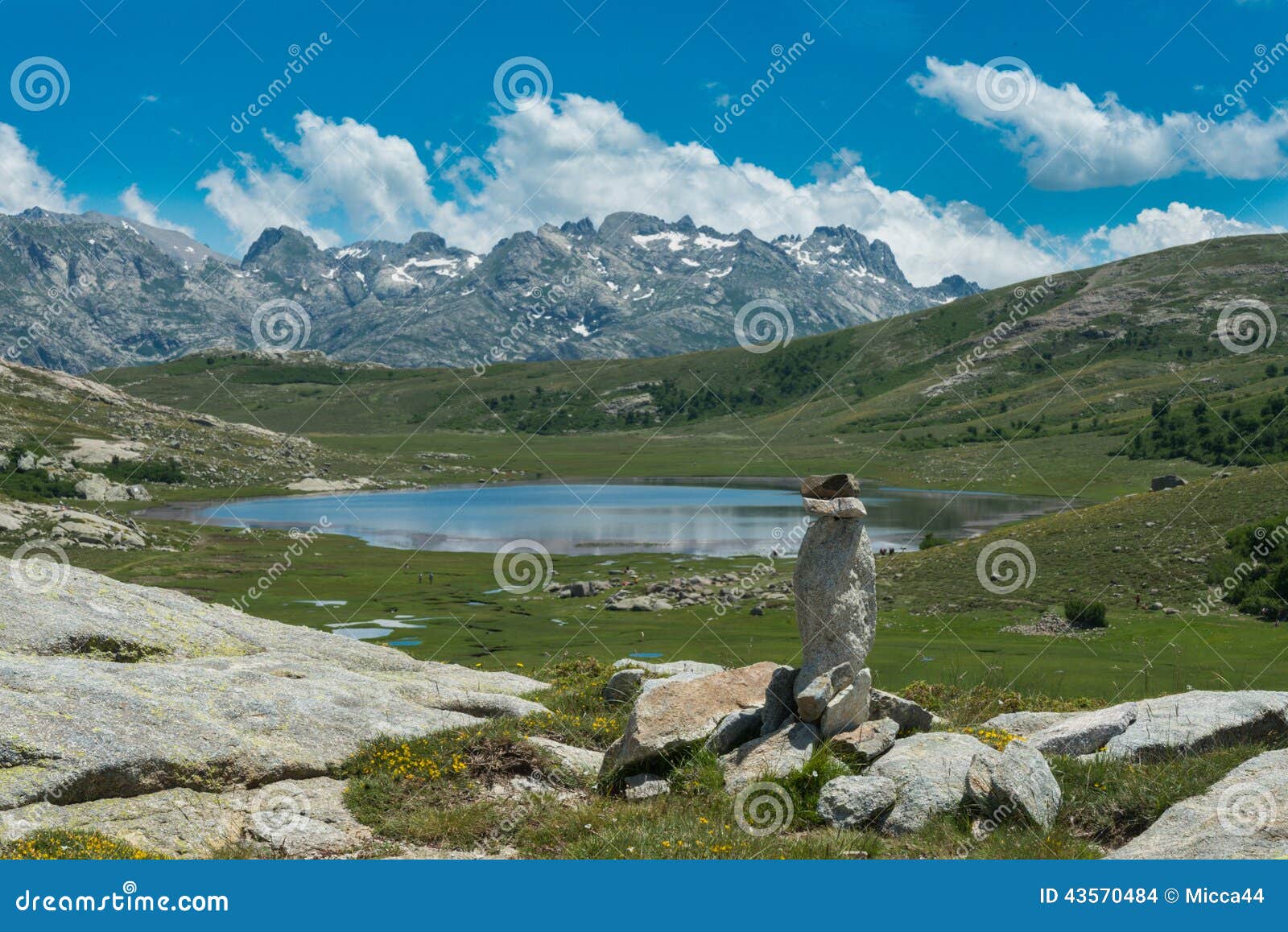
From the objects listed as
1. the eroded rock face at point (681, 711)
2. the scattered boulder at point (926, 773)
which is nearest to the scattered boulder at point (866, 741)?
the scattered boulder at point (926, 773)

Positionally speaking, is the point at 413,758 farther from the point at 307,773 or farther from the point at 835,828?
the point at 835,828

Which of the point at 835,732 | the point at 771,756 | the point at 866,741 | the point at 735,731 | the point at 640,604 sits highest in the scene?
the point at 640,604

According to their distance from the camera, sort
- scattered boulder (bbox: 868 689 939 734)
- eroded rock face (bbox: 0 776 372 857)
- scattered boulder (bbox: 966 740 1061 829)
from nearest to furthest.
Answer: scattered boulder (bbox: 966 740 1061 829) → eroded rock face (bbox: 0 776 372 857) → scattered boulder (bbox: 868 689 939 734)

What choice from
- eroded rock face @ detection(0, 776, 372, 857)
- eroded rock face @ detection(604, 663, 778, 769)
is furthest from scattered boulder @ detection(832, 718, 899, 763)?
eroded rock face @ detection(0, 776, 372, 857)

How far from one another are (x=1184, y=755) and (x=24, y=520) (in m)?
86.6

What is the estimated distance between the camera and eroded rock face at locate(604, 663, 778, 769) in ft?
50.9

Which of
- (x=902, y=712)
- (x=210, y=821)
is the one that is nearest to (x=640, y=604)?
(x=902, y=712)

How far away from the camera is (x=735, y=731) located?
54.3ft

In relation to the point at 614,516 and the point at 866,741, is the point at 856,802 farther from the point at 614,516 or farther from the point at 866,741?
the point at 614,516

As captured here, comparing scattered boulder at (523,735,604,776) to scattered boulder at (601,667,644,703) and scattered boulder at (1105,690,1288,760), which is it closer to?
scattered boulder at (601,667,644,703)

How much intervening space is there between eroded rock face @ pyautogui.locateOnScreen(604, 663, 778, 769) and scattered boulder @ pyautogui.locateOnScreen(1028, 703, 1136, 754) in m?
4.76

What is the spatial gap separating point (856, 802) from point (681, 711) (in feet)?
13.6

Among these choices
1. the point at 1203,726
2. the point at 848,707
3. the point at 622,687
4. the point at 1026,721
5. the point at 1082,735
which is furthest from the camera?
the point at 622,687

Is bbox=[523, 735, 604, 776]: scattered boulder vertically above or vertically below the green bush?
below
